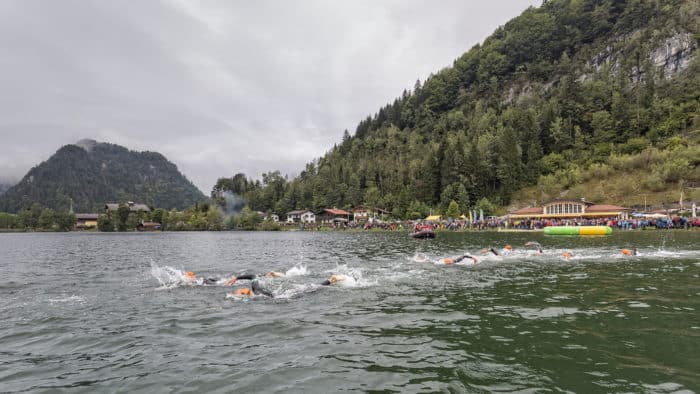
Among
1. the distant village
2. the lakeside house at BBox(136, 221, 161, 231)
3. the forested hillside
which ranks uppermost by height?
the forested hillside

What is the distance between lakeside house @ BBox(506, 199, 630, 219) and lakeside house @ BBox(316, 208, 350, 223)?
61510mm

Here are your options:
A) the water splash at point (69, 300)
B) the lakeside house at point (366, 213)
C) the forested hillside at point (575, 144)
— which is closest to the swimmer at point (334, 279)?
the water splash at point (69, 300)

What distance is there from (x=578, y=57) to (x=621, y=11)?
1307 inches

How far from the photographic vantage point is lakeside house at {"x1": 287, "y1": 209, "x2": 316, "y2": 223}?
14538cm

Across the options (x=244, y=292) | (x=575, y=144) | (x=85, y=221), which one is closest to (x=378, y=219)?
(x=575, y=144)

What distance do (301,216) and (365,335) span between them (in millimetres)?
137858

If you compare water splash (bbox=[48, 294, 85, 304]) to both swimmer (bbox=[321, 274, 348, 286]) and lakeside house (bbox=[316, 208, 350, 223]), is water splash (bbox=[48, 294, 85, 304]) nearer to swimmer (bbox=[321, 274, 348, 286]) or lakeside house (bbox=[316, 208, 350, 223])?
swimmer (bbox=[321, 274, 348, 286])

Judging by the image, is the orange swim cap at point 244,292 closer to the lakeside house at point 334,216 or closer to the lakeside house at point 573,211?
the lakeside house at point 573,211

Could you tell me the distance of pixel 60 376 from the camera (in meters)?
8.23

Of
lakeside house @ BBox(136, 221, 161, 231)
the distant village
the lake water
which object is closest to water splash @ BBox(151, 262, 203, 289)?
the lake water

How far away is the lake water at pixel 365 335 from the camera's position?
24.8 feet

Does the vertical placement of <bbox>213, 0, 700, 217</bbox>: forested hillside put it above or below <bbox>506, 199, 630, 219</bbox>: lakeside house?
above

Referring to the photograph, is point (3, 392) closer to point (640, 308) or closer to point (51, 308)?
point (51, 308)

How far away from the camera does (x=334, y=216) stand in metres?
139
